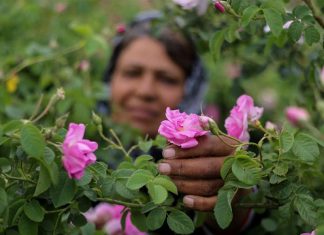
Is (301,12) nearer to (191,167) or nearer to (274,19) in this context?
(274,19)

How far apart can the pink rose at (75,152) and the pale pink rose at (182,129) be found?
13cm

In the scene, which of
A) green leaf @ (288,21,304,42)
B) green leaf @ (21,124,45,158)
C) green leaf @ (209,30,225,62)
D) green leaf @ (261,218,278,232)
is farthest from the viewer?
green leaf @ (261,218,278,232)

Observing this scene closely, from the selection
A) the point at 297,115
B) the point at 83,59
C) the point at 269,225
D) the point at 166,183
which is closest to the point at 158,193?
the point at 166,183

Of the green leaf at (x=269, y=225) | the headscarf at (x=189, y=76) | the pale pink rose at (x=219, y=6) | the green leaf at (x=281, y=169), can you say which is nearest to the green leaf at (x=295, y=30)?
the pale pink rose at (x=219, y=6)

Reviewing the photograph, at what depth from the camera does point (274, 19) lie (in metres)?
1.06

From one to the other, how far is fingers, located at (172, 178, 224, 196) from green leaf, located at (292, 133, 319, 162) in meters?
0.14

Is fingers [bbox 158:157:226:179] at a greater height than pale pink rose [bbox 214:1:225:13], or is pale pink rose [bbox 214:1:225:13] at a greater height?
pale pink rose [bbox 214:1:225:13]

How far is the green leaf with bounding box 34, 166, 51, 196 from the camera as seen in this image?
93 centimetres

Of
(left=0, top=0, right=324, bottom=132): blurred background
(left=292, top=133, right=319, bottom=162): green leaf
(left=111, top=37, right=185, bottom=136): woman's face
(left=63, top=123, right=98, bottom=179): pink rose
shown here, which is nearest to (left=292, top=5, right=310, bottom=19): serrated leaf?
(left=0, top=0, right=324, bottom=132): blurred background

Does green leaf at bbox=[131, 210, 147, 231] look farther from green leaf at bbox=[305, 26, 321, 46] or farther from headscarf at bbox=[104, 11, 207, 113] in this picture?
headscarf at bbox=[104, 11, 207, 113]

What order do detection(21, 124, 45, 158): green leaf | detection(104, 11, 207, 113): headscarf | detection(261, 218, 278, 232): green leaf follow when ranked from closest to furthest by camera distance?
detection(21, 124, 45, 158): green leaf, detection(261, 218, 278, 232): green leaf, detection(104, 11, 207, 113): headscarf

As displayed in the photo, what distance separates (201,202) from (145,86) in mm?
1432

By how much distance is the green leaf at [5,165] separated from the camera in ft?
3.26

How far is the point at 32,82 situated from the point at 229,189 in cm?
153
